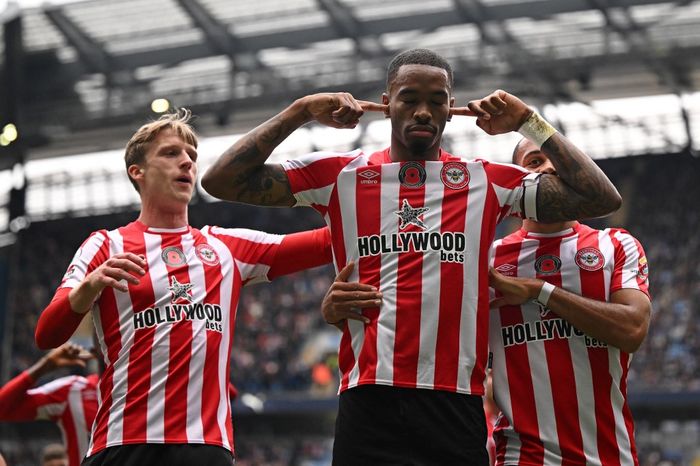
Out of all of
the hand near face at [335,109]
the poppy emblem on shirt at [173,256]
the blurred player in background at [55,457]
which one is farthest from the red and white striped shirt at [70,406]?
the hand near face at [335,109]

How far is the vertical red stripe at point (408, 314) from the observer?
342cm

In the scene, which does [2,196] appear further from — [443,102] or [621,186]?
[443,102]

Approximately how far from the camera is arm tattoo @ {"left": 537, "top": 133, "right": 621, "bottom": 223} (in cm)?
362

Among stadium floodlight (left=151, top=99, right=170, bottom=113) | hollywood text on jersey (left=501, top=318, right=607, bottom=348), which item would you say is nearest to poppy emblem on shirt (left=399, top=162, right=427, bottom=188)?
hollywood text on jersey (left=501, top=318, right=607, bottom=348)

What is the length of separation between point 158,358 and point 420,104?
137 cm

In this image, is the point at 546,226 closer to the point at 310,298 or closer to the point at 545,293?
the point at 545,293

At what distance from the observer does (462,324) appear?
3.49 meters

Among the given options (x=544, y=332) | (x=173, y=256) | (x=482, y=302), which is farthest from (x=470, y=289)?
(x=173, y=256)

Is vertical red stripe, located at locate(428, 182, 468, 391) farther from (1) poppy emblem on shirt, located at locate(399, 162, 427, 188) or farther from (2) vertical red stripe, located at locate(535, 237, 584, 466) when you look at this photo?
(2) vertical red stripe, located at locate(535, 237, 584, 466)

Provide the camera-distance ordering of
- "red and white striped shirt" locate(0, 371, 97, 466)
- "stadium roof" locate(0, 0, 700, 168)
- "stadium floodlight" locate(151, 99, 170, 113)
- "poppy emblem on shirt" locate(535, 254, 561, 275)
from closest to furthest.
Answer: "poppy emblem on shirt" locate(535, 254, 561, 275), "red and white striped shirt" locate(0, 371, 97, 466), "stadium roof" locate(0, 0, 700, 168), "stadium floodlight" locate(151, 99, 170, 113)

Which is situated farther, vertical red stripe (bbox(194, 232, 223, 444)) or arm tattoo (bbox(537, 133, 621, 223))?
vertical red stripe (bbox(194, 232, 223, 444))

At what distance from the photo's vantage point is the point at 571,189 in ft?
12.0

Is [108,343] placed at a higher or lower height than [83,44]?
lower

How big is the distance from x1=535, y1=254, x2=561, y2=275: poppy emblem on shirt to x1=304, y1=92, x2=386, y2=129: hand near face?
96 cm
